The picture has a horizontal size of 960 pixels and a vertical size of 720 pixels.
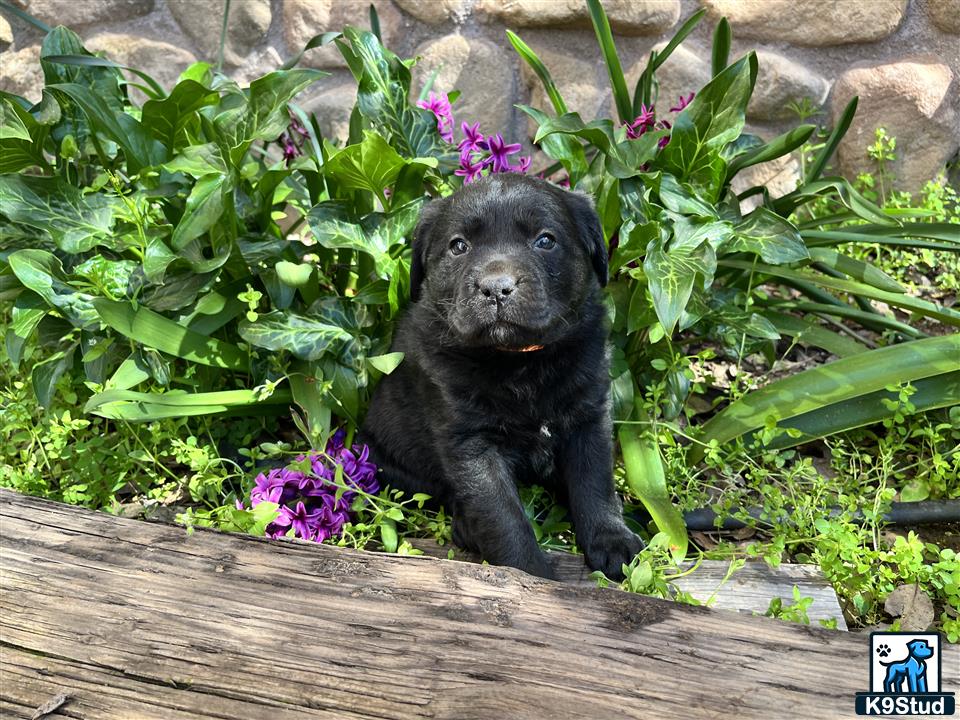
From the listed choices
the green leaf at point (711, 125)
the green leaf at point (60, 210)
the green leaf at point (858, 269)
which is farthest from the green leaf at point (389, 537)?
the green leaf at point (858, 269)

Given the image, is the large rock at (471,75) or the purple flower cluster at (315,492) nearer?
the purple flower cluster at (315,492)

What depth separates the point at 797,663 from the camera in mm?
1678

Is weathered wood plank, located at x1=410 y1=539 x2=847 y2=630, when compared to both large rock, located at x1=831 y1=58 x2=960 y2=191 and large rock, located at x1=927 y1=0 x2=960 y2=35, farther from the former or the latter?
large rock, located at x1=927 y1=0 x2=960 y2=35

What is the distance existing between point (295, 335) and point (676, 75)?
80.7 inches

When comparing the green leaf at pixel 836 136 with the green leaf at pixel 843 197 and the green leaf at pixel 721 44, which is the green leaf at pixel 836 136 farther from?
the green leaf at pixel 721 44

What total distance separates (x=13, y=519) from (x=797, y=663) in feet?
6.35

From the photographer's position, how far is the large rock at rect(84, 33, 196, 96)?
3.79 meters

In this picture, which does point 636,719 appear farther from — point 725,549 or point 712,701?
point 725,549

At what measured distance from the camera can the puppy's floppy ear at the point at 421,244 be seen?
8.35ft

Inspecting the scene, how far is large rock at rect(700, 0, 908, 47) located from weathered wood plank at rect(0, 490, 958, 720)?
2733mm

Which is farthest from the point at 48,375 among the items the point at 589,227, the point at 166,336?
the point at 589,227

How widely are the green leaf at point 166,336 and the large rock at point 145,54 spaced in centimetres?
160

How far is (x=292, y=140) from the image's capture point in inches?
130

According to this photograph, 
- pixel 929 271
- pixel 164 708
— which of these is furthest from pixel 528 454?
pixel 929 271
